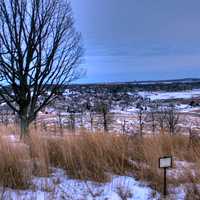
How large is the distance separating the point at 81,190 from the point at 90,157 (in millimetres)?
1085

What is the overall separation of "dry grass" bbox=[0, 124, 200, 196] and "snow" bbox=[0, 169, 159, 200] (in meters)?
0.15

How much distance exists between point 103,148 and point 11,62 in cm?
294

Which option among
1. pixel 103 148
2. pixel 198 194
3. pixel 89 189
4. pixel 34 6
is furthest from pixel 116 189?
pixel 34 6

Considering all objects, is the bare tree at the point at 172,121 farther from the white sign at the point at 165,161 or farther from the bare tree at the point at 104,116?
the white sign at the point at 165,161

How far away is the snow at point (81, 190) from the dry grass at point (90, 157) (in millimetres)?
153

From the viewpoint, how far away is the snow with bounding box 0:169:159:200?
4.91 metres

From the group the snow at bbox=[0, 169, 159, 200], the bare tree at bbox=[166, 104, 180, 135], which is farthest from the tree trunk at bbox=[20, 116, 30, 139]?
the bare tree at bbox=[166, 104, 180, 135]

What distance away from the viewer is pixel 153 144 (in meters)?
7.05

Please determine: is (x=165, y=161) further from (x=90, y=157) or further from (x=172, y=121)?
(x=172, y=121)

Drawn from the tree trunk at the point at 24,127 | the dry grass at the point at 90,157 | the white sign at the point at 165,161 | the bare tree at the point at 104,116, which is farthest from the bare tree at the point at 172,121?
the white sign at the point at 165,161

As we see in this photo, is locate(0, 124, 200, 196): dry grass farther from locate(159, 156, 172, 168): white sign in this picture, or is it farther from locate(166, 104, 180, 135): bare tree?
locate(166, 104, 180, 135): bare tree

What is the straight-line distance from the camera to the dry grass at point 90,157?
5.55 m

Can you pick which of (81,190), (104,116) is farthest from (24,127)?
(104,116)

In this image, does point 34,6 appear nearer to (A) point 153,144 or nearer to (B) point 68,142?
(B) point 68,142
